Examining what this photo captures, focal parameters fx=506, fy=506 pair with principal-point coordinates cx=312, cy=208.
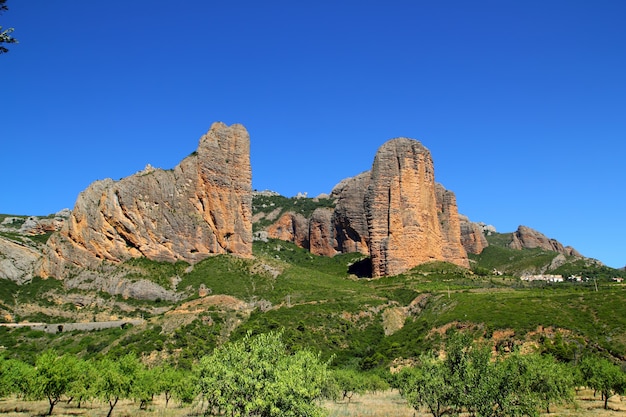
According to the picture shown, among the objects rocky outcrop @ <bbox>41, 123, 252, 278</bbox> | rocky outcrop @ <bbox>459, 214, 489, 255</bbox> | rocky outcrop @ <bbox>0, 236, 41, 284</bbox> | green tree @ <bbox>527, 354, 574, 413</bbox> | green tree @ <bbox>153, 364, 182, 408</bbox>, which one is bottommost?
green tree @ <bbox>153, 364, 182, 408</bbox>

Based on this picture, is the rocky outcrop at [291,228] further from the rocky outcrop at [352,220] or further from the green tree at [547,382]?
the green tree at [547,382]

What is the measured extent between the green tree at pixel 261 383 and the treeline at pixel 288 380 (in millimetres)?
44

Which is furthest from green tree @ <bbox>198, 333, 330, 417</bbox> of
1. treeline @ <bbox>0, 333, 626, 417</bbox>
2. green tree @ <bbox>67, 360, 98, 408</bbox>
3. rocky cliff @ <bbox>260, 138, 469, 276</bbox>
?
rocky cliff @ <bbox>260, 138, 469, 276</bbox>

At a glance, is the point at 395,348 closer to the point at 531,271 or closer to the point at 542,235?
the point at 531,271

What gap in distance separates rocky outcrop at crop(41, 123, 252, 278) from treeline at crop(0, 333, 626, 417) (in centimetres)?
4689

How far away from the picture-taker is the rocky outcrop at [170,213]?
90.8m

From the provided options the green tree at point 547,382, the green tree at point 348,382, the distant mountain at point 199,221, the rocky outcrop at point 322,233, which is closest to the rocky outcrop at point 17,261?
the distant mountain at point 199,221

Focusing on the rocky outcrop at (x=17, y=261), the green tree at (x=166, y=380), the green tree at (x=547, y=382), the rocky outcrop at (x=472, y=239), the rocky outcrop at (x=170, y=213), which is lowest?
the green tree at (x=166, y=380)

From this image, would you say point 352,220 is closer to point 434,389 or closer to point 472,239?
point 472,239

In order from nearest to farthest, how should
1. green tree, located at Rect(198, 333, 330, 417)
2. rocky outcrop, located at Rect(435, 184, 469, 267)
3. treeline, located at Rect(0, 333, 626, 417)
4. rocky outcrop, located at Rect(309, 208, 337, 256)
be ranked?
green tree, located at Rect(198, 333, 330, 417) → treeline, located at Rect(0, 333, 626, 417) → rocky outcrop, located at Rect(435, 184, 469, 267) → rocky outcrop, located at Rect(309, 208, 337, 256)

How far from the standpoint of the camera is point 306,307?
7838 cm

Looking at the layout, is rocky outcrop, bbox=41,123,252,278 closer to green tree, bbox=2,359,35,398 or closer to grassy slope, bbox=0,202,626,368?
grassy slope, bbox=0,202,626,368

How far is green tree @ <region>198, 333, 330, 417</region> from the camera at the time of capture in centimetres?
2184

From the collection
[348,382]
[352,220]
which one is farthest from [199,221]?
[348,382]
